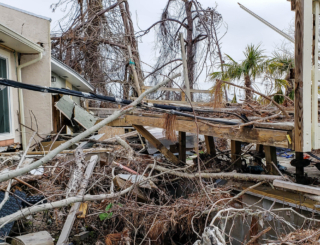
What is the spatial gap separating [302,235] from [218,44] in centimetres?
1287

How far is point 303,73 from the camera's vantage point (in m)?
2.66

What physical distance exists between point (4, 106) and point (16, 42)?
1574 mm

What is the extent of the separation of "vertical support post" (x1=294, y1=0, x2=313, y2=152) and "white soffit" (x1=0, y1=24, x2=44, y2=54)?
5.25 metres

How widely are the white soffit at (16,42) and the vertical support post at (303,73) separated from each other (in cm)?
525

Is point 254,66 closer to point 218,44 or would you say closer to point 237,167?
point 237,167

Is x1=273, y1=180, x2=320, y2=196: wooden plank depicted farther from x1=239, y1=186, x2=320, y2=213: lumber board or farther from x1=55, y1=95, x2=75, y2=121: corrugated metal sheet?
x1=55, y1=95, x2=75, y2=121: corrugated metal sheet

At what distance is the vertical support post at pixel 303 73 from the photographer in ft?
8.63

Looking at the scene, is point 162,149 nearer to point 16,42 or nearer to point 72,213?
point 72,213

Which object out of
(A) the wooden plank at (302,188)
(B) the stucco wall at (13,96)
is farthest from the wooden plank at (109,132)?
(A) the wooden plank at (302,188)

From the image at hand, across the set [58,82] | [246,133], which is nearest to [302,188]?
[246,133]

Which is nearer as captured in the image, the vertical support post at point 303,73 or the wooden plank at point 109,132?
the vertical support post at point 303,73

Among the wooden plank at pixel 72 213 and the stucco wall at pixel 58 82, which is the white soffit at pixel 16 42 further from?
the wooden plank at pixel 72 213

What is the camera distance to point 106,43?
543 inches

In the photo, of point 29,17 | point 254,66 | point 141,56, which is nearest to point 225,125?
point 254,66
